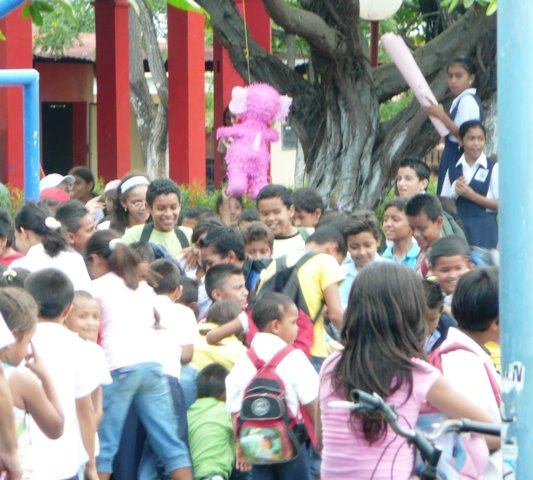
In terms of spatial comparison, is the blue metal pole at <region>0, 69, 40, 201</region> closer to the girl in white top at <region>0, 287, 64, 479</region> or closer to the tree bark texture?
the tree bark texture

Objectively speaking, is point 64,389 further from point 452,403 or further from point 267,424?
point 452,403

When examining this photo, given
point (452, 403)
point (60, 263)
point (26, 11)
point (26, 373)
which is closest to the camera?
point (452, 403)

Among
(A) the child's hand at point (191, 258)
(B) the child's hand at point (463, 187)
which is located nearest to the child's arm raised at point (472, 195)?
(B) the child's hand at point (463, 187)

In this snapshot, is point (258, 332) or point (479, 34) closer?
point (258, 332)

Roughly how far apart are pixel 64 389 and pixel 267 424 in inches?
42.3

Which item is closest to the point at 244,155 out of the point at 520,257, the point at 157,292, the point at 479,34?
the point at 479,34

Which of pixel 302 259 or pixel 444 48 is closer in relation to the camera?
pixel 302 259

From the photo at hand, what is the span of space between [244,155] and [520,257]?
→ 807 cm

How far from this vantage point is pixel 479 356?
193 inches

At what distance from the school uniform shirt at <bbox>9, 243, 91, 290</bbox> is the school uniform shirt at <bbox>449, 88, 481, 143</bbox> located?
4047mm

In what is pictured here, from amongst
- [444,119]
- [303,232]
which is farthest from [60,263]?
[444,119]

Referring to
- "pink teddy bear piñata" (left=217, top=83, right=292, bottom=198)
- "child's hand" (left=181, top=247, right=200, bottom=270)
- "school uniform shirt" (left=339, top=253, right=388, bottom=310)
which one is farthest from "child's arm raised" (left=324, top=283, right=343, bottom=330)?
"pink teddy bear piñata" (left=217, top=83, right=292, bottom=198)

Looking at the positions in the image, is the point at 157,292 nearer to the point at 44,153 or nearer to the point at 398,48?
the point at 398,48

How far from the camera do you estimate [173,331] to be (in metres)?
7.15
